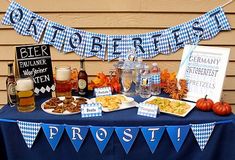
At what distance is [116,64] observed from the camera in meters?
1.84

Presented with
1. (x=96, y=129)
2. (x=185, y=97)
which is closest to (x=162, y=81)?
(x=185, y=97)

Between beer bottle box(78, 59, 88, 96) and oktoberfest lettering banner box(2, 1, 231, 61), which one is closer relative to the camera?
beer bottle box(78, 59, 88, 96)

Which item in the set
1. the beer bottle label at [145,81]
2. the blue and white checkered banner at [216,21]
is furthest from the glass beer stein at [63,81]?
the blue and white checkered banner at [216,21]

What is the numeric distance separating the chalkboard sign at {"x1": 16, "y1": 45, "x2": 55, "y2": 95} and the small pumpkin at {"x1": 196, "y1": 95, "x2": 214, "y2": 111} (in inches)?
35.3

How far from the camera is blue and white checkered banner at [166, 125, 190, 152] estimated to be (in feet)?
4.49

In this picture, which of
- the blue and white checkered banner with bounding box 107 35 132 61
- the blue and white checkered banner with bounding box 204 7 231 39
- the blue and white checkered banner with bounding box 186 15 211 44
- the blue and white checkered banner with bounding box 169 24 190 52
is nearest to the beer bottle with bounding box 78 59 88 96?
the blue and white checkered banner with bounding box 107 35 132 61

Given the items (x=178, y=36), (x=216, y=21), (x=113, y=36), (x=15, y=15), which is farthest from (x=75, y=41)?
(x=216, y=21)

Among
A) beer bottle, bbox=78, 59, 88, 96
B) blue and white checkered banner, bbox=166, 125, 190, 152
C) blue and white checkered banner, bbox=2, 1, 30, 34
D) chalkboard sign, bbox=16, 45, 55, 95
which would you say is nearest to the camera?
blue and white checkered banner, bbox=166, 125, 190, 152

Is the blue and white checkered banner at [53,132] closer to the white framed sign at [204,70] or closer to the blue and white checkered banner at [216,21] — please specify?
the white framed sign at [204,70]

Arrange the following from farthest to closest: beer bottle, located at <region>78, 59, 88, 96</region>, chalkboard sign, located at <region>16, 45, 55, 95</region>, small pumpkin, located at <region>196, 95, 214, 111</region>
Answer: beer bottle, located at <region>78, 59, 88, 96</region>
chalkboard sign, located at <region>16, 45, 55, 95</region>
small pumpkin, located at <region>196, 95, 214, 111</region>

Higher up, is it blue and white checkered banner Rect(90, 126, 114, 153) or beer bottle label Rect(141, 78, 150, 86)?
beer bottle label Rect(141, 78, 150, 86)

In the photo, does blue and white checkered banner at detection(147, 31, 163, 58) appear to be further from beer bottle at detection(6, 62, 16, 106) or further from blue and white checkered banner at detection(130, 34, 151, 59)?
beer bottle at detection(6, 62, 16, 106)

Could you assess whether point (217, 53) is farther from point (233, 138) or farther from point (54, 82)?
point (54, 82)

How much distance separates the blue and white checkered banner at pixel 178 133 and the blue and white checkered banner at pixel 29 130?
0.68 m
